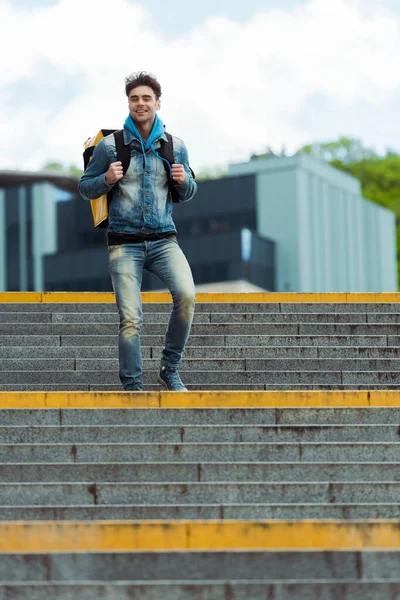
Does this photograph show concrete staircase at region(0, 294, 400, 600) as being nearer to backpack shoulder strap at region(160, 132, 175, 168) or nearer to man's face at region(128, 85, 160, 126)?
backpack shoulder strap at region(160, 132, 175, 168)

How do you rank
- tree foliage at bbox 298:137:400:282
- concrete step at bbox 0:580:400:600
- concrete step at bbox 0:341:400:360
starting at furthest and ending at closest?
tree foliage at bbox 298:137:400:282
concrete step at bbox 0:341:400:360
concrete step at bbox 0:580:400:600

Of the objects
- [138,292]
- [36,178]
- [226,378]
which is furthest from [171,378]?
[36,178]

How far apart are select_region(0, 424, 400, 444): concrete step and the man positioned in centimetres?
81

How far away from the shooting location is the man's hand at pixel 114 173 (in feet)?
25.0

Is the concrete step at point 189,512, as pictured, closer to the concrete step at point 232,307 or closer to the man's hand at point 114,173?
the man's hand at point 114,173

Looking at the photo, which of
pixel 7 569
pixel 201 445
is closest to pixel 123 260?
pixel 201 445

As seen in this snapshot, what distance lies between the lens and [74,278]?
5991 cm

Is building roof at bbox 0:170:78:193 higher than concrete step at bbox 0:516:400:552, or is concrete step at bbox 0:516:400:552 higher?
building roof at bbox 0:170:78:193

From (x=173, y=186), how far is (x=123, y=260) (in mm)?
537

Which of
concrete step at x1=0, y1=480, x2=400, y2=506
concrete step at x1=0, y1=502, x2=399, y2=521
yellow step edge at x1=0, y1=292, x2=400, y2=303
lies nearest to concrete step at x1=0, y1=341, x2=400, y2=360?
yellow step edge at x1=0, y1=292, x2=400, y2=303

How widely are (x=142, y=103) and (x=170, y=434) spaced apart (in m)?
1.96

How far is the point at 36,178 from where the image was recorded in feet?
226

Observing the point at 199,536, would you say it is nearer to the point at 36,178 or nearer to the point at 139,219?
the point at 139,219

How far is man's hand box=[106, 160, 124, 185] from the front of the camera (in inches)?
299
